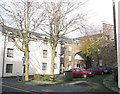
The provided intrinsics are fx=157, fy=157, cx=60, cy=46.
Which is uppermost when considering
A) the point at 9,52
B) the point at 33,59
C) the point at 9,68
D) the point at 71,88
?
the point at 9,52

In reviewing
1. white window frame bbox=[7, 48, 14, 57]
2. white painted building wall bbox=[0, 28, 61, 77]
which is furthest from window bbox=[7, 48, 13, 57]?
white painted building wall bbox=[0, 28, 61, 77]

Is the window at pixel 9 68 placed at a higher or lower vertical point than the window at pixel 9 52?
lower

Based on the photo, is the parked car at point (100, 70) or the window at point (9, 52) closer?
the parked car at point (100, 70)

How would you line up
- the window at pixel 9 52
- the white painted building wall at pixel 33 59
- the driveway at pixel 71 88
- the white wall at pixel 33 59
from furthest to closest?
the white wall at pixel 33 59 → the white painted building wall at pixel 33 59 → the window at pixel 9 52 → the driveway at pixel 71 88

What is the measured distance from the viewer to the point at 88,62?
4088 cm

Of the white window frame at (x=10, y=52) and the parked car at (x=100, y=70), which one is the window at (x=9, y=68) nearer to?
Result: the white window frame at (x=10, y=52)

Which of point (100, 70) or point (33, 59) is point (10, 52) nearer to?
point (33, 59)

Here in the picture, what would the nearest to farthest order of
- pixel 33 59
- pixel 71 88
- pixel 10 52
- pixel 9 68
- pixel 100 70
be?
pixel 71 88 → pixel 9 68 → pixel 10 52 → pixel 100 70 → pixel 33 59

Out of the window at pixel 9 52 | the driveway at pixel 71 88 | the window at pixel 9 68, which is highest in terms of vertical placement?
the window at pixel 9 52

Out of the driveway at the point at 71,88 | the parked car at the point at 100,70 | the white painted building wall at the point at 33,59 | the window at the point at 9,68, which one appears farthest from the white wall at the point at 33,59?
the driveway at the point at 71,88

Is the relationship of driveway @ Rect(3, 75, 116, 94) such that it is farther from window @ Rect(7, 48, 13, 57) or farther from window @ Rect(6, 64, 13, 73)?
window @ Rect(7, 48, 13, 57)

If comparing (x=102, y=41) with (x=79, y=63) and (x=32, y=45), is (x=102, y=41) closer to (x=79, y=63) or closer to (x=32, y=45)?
(x=79, y=63)

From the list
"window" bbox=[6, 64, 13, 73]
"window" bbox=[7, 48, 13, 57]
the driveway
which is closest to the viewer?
the driveway

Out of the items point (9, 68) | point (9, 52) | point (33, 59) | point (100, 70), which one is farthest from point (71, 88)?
point (33, 59)
